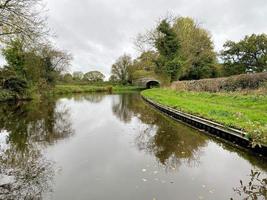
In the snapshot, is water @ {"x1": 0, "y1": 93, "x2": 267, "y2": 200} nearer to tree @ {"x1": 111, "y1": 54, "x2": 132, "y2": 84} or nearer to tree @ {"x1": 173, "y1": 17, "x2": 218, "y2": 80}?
tree @ {"x1": 173, "y1": 17, "x2": 218, "y2": 80}

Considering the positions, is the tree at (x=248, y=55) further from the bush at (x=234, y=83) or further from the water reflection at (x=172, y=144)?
the water reflection at (x=172, y=144)

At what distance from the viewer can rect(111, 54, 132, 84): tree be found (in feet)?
247

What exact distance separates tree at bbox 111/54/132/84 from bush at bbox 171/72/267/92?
51.5 metres

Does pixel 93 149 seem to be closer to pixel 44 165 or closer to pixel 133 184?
pixel 44 165

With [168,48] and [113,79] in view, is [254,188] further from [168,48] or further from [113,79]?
[113,79]

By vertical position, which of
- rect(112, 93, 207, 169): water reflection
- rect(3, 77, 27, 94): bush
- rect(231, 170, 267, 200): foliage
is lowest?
rect(112, 93, 207, 169): water reflection

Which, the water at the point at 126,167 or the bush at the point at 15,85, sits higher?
the bush at the point at 15,85

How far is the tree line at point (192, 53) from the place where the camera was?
35.0 meters

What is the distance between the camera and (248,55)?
123 feet

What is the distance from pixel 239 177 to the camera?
5117 mm

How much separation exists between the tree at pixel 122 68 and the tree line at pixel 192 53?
32461 millimetres

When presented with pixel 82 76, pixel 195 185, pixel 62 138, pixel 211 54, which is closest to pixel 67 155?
pixel 62 138

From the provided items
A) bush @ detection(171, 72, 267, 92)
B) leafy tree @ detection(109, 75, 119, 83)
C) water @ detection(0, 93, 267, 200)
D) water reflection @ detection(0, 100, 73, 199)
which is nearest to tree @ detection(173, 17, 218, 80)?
bush @ detection(171, 72, 267, 92)

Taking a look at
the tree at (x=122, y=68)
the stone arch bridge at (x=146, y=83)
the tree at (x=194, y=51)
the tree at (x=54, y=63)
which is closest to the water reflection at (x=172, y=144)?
the tree at (x=194, y=51)
